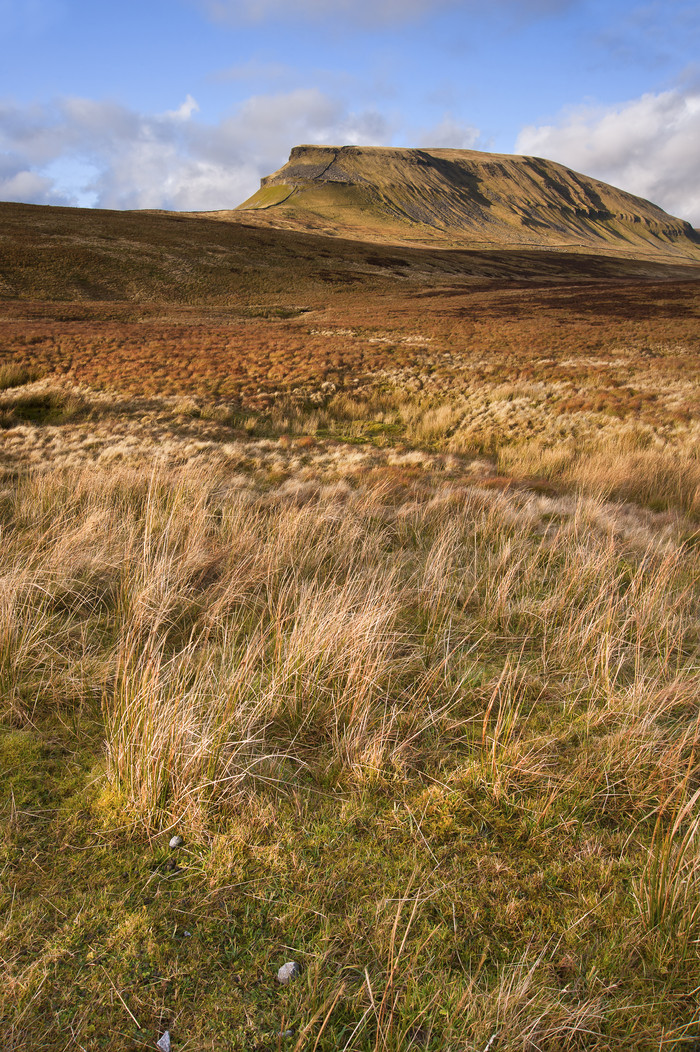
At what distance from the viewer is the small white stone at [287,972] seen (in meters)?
1.45

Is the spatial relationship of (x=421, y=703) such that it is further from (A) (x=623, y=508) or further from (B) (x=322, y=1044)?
(A) (x=623, y=508)

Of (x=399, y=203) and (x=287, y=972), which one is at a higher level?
(x=399, y=203)

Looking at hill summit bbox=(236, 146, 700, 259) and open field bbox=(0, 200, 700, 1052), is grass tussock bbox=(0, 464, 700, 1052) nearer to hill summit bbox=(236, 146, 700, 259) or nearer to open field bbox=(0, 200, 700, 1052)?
open field bbox=(0, 200, 700, 1052)

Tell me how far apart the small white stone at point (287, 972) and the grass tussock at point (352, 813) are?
0.09ft

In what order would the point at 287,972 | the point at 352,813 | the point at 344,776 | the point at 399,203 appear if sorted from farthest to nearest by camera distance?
the point at 399,203 → the point at 344,776 → the point at 352,813 → the point at 287,972

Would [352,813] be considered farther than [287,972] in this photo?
Yes

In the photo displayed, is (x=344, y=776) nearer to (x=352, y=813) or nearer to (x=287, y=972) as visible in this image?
(x=352, y=813)

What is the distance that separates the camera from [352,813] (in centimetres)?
197

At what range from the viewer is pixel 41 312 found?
30.7m

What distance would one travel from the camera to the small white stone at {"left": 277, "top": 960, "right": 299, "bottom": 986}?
145 cm

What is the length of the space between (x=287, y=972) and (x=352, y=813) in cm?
57

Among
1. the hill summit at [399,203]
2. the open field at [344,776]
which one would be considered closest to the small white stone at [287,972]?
the open field at [344,776]

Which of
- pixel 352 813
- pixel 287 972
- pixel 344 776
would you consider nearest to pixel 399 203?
pixel 344 776

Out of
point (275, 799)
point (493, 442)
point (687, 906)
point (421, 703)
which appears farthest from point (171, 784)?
point (493, 442)
